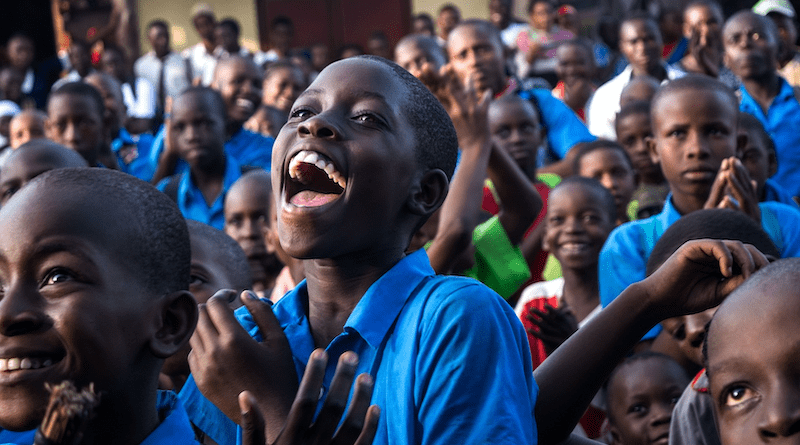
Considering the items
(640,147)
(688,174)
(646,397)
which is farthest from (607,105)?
(646,397)

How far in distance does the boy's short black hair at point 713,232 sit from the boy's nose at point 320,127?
3.77 feet

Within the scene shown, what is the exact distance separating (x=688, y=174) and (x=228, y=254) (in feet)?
5.31

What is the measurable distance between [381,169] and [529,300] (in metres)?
2.13

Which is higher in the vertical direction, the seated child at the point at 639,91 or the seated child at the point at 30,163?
the seated child at the point at 30,163

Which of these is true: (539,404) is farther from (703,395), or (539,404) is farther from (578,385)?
(703,395)

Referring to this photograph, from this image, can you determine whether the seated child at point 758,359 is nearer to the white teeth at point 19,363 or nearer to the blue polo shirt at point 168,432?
the blue polo shirt at point 168,432

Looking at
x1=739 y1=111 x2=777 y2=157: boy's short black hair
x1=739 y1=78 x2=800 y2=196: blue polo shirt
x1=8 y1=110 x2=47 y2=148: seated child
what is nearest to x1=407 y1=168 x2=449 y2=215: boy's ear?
x1=739 y1=111 x2=777 y2=157: boy's short black hair

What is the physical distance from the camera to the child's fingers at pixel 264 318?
Result: 5.16 feet

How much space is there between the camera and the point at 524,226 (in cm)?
374

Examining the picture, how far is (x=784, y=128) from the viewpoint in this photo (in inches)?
220

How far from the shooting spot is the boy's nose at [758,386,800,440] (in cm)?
135

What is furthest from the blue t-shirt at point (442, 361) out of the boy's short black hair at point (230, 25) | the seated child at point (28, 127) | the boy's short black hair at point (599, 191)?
the boy's short black hair at point (230, 25)

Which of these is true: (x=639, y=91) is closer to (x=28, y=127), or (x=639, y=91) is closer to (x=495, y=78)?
(x=495, y=78)

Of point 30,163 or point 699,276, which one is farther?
point 30,163
